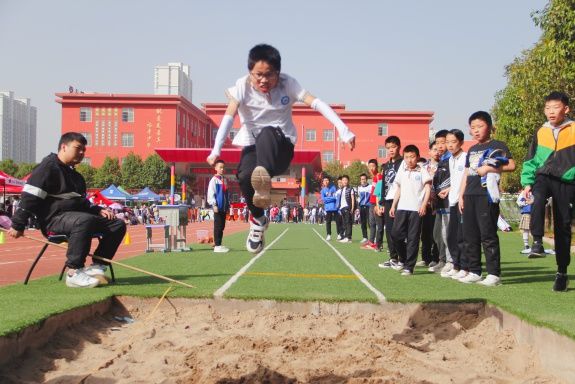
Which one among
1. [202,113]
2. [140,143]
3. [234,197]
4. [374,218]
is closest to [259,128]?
[374,218]

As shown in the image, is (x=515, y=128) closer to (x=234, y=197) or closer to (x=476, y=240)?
(x=476, y=240)

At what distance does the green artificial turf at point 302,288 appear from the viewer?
5004 millimetres

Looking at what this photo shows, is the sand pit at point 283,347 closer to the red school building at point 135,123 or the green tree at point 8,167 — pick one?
the red school building at point 135,123

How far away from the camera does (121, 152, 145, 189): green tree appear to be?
70062 mm

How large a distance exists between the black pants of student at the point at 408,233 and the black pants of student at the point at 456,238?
464mm

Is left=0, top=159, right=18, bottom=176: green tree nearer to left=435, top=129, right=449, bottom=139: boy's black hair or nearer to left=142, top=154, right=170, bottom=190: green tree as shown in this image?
left=142, top=154, right=170, bottom=190: green tree

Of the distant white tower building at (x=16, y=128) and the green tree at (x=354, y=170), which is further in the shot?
the distant white tower building at (x=16, y=128)

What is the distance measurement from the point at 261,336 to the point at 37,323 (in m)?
1.81

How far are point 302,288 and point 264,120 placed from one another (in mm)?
2392

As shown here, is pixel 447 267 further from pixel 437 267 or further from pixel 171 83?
pixel 171 83

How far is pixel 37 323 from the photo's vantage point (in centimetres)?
447

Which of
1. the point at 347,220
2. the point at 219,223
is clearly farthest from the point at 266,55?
the point at 347,220

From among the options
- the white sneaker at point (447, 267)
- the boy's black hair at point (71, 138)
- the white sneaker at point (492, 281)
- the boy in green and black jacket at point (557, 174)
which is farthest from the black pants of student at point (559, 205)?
the boy's black hair at point (71, 138)

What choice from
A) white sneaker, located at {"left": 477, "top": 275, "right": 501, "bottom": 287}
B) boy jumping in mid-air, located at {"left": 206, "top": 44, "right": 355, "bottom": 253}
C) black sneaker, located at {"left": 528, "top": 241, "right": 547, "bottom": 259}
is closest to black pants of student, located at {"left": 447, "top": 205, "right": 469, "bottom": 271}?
white sneaker, located at {"left": 477, "top": 275, "right": 501, "bottom": 287}
